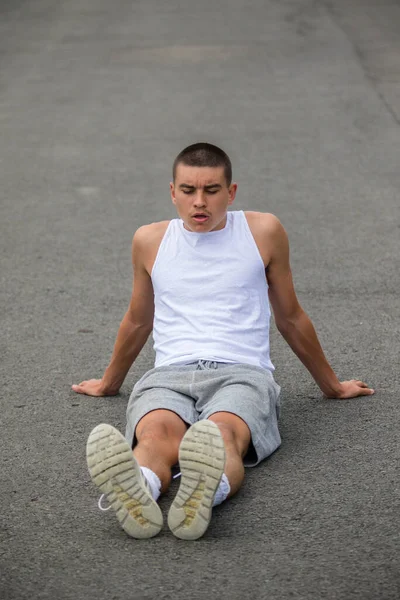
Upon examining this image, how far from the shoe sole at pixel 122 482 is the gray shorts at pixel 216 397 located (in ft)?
2.04

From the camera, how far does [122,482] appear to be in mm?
3551

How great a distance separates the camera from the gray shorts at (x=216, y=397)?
4.21m

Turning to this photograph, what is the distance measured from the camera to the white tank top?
447 cm

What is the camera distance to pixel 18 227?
820 centimetres

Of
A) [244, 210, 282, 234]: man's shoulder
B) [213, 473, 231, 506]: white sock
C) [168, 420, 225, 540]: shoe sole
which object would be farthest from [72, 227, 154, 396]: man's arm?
[168, 420, 225, 540]: shoe sole

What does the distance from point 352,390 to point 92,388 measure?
121 centimetres

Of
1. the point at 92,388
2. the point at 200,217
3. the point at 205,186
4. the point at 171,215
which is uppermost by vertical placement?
the point at 205,186

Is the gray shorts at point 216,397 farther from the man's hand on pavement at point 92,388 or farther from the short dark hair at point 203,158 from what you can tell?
the short dark hair at point 203,158

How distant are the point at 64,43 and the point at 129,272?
32.8 feet

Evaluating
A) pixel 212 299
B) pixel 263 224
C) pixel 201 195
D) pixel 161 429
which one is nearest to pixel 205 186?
pixel 201 195

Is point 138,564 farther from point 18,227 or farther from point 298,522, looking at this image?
point 18,227

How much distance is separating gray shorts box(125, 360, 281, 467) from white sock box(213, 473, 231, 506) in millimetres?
362

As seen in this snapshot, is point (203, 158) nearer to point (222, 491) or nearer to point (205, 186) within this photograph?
point (205, 186)

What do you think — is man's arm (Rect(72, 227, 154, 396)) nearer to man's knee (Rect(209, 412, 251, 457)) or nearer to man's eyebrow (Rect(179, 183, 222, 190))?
man's eyebrow (Rect(179, 183, 222, 190))
